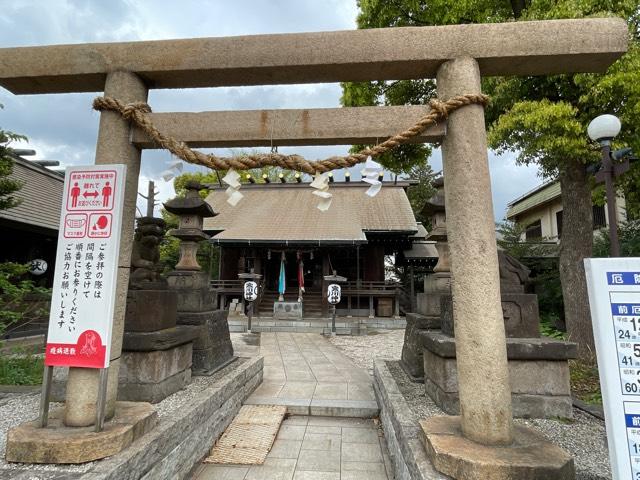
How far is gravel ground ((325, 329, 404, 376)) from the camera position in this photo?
8.10 metres

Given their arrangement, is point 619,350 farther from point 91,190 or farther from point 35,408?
point 35,408

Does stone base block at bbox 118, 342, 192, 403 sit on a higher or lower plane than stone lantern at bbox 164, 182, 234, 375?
lower

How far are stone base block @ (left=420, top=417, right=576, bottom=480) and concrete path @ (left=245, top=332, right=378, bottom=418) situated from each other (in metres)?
2.47

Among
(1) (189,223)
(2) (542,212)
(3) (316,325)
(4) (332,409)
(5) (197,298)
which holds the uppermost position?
(2) (542,212)

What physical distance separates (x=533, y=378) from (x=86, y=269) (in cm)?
425

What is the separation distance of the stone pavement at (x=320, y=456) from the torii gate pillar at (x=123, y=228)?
50.4 inches

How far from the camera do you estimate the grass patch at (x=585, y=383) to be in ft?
15.3

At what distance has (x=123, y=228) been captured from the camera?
2811 millimetres

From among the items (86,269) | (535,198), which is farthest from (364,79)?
(535,198)

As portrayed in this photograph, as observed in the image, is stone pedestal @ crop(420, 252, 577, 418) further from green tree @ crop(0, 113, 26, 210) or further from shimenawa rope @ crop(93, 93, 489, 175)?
green tree @ crop(0, 113, 26, 210)

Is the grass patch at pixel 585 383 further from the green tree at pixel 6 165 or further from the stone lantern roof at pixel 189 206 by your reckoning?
the green tree at pixel 6 165

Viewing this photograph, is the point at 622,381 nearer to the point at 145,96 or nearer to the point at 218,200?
the point at 145,96

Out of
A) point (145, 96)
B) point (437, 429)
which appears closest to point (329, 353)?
point (437, 429)

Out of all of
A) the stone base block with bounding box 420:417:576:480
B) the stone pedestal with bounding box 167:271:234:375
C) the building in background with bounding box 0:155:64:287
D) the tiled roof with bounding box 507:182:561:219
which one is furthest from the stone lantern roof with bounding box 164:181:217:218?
the tiled roof with bounding box 507:182:561:219
